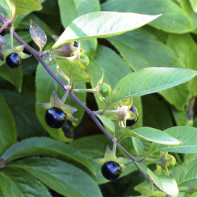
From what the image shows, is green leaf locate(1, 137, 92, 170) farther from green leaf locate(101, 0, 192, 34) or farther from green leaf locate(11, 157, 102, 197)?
green leaf locate(101, 0, 192, 34)

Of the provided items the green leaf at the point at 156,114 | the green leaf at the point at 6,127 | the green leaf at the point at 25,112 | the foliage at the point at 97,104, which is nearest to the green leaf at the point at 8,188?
the foliage at the point at 97,104

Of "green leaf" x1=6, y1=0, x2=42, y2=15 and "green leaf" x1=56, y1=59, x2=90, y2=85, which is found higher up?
"green leaf" x1=6, y1=0, x2=42, y2=15

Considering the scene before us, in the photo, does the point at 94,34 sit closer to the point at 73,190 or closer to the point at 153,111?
the point at 73,190

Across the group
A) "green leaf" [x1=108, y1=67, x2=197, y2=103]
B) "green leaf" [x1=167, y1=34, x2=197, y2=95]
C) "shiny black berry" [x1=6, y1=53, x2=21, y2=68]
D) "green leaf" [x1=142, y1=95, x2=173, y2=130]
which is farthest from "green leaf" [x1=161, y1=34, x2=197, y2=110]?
"shiny black berry" [x1=6, y1=53, x2=21, y2=68]

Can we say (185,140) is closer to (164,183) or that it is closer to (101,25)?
(164,183)

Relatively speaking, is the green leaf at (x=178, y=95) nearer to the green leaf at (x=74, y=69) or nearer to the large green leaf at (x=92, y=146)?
the large green leaf at (x=92, y=146)

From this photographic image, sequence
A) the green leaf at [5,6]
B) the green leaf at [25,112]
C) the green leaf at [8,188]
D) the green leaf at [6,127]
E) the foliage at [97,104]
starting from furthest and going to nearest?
1. the green leaf at [25,112]
2. the green leaf at [6,127]
3. the green leaf at [8,188]
4. the foliage at [97,104]
5. the green leaf at [5,6]
